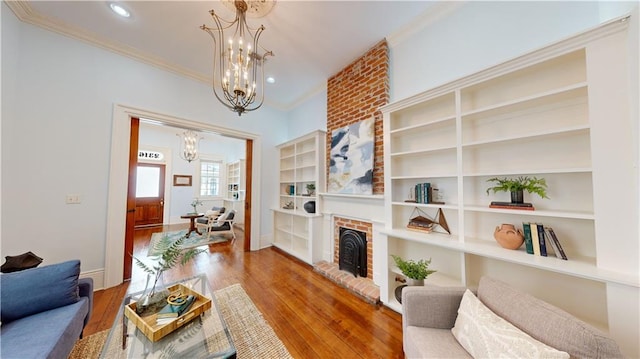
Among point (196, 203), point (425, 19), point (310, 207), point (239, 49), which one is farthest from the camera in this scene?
point (196, 203)

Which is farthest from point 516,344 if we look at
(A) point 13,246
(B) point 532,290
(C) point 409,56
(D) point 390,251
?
(A) point 13,246

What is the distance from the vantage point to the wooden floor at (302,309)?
1714 millimetres

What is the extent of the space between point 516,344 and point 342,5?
3.07 metres

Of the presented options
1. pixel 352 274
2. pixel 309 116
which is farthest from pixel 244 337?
pixel 309 116

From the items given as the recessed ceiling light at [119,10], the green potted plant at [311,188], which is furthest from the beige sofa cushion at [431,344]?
the recessed ceiling light at [119,10]

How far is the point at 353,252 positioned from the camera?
115 inches

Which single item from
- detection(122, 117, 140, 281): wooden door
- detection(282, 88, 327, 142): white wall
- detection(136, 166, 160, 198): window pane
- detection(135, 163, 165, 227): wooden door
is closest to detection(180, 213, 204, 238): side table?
detection(135, 163, 165, 227): wooden door

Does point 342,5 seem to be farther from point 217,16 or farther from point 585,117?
point 585,117

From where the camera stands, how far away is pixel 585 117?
4.78 ft

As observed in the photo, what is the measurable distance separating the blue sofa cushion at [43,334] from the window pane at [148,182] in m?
6.45

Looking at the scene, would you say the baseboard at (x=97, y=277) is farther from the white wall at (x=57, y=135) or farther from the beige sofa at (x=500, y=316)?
the beige sofa at (x=500, y=316)

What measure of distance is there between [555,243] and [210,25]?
4030mm

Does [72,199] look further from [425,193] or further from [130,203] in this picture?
[425,193]

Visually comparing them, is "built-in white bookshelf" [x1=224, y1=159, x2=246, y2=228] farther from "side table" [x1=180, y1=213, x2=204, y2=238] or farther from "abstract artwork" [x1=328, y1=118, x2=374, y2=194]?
"abstract artwork" [x1=328, y1=118, x2=374, y2=194]
